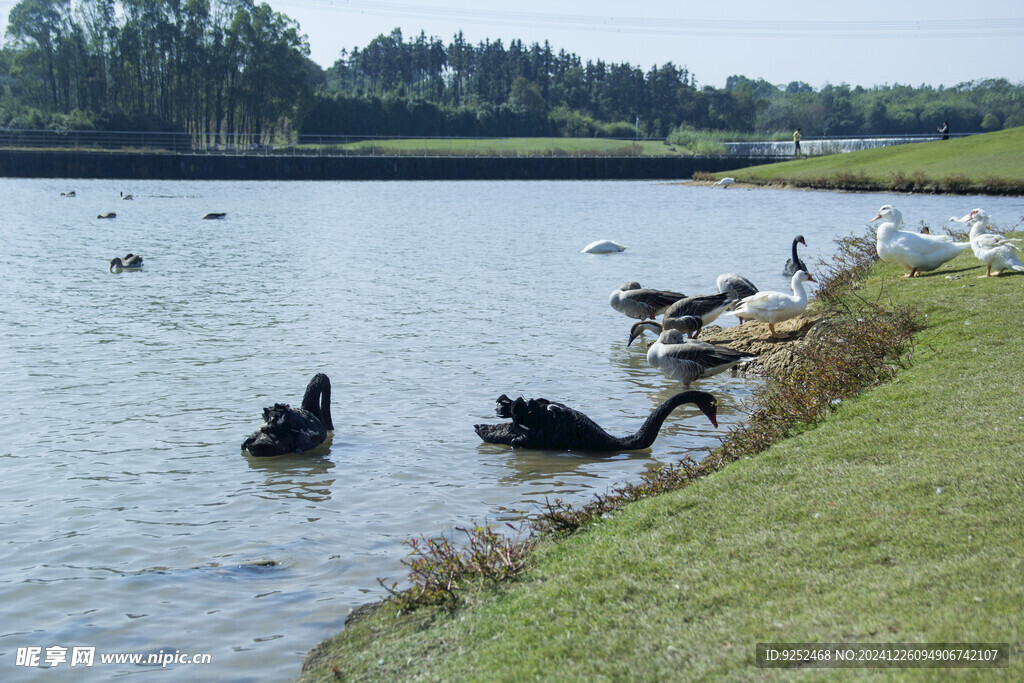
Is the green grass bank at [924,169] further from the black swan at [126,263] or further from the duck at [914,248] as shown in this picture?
the black swan at [126,263]

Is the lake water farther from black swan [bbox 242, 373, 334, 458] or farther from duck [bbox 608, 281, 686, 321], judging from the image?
duck [bbox 608, 281, 686, 321]

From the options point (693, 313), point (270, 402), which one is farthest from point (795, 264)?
point (270, 402)

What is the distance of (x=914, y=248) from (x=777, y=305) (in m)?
2.96

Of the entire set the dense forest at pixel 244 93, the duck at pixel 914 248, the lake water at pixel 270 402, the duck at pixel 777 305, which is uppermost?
the dense forest at pixel 244 93

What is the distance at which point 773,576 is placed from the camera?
521 centimetres

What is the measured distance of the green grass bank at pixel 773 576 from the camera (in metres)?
4.48

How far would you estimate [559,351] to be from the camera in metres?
15.5

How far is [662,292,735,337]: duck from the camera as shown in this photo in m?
15.5

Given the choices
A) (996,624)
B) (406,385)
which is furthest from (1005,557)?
(406,385)

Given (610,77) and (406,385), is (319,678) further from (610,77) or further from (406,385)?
(610,77)

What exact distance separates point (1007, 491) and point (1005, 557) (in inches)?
42.4

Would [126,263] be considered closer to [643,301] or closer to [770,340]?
[643,301]

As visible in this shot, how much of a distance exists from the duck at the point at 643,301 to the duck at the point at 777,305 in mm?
2803

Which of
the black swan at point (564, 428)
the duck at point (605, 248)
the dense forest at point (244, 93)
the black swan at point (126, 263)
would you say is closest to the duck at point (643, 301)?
the black swan at point (564, 428)
